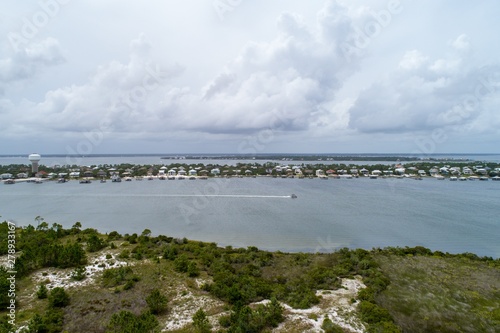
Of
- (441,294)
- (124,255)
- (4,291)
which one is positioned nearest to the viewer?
(4,291)

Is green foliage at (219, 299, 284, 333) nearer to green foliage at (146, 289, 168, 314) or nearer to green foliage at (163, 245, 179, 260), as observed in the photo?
green foliage at (146, 289, 168, 314)

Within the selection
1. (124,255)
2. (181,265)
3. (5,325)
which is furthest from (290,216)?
(5,325)

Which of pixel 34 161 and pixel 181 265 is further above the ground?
pixel 34 161

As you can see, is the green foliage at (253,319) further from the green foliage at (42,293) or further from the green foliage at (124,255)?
the green foliage at (124,255)

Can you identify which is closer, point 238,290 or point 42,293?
point 42,293

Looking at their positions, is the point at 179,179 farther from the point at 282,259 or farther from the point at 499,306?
the point at 499,306

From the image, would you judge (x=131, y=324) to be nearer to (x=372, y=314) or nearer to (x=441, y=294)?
(x=372, y=314)
